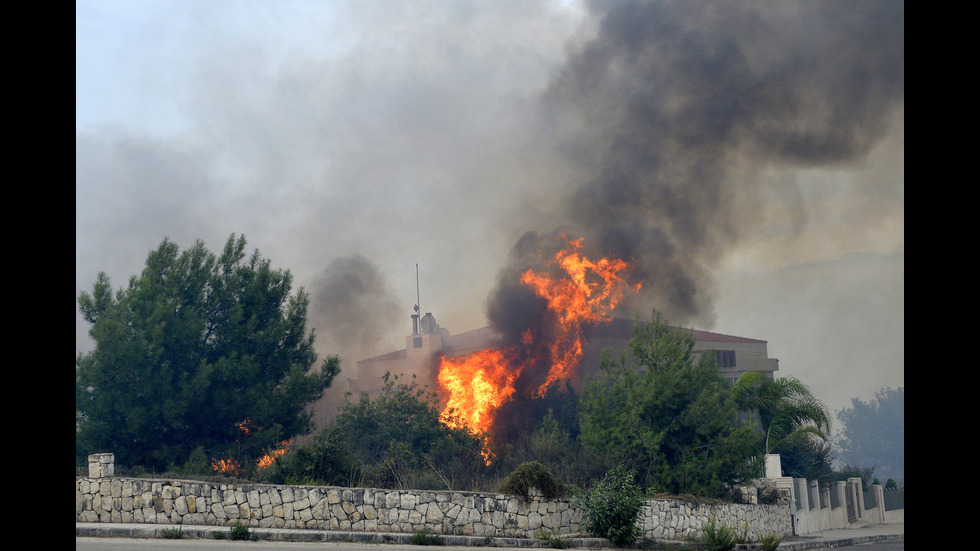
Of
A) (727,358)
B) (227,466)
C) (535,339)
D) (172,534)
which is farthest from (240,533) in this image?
(727,358)

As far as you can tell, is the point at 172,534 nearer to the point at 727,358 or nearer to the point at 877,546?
the point at 877,546

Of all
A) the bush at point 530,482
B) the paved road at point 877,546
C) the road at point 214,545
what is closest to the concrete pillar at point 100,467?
the road at point 214,545

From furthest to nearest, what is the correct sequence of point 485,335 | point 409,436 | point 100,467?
point 485,335 < point 409,436 < point 100,467

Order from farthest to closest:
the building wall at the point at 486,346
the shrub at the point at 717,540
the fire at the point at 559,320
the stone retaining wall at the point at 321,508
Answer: the building wall at the point at 486,346, the fire at the point at 559,320, the shrub at the point at 717,540, the stone retaining wall at the point at 321,508

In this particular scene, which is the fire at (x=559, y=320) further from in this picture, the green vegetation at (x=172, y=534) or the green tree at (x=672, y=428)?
the green vegetation at (x=172, y=534)

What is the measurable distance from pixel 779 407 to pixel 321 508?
1954cm

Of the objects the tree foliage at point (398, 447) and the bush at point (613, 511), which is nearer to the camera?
the bush at point (613, 511)

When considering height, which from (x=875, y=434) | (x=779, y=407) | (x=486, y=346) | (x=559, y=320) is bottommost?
(x=875, y=434)

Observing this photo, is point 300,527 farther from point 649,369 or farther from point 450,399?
point 450,399

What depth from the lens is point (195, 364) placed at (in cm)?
2647

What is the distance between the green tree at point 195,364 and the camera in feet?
82.0

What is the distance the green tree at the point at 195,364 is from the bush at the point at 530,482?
12.1m

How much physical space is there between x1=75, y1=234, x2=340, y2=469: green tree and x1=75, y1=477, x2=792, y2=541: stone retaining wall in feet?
28.5

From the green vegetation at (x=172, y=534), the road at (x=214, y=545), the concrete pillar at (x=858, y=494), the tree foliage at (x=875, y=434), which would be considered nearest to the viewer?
the road at (x=214, y=545)
